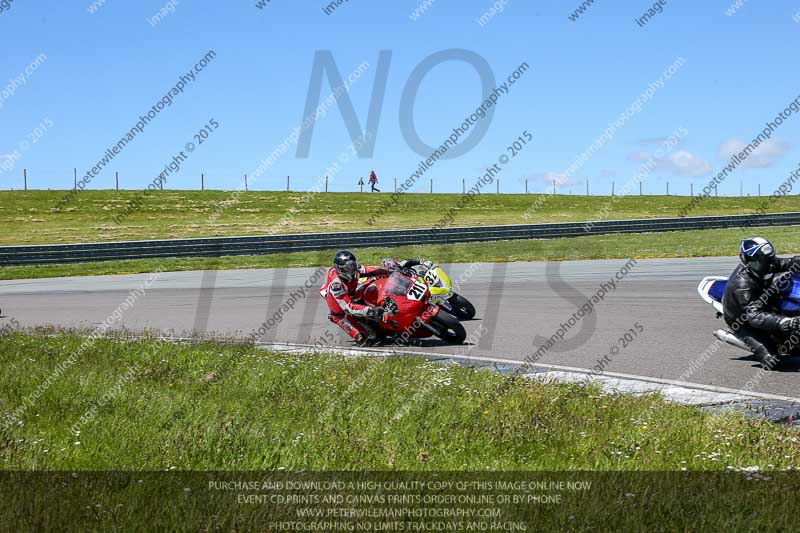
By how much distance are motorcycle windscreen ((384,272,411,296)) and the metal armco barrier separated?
2042 cm

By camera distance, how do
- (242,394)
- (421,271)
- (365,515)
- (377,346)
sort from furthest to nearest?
(421,271) → (377,346) → (242,394) → (365,515)

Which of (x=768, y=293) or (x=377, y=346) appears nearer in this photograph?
(x=768, y=293)

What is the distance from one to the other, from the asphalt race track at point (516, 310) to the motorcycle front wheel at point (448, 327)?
0.20 meters

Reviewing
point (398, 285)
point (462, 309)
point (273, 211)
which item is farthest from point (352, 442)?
point (273, 211)

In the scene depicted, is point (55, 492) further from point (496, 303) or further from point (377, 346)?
point (496, 303)

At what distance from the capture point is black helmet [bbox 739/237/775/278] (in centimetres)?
905

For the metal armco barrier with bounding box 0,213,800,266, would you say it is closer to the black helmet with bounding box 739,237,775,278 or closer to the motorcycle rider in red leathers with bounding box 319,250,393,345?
the motorcycle rider in red leathers with bounding box 319,250,393,345

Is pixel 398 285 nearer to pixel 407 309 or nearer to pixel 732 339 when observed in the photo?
pixel 407 309

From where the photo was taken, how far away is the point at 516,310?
49.0 ft

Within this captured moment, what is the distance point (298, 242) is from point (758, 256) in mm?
24184

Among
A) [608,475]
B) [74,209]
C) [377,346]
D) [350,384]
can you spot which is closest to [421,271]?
[377,346]

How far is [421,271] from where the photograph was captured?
42.3ft

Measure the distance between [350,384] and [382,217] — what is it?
134 feet

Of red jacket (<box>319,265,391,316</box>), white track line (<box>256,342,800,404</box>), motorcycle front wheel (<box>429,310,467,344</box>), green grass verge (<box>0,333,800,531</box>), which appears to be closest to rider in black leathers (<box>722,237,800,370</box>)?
white track line (<box>256,342,800,404</box>)
